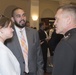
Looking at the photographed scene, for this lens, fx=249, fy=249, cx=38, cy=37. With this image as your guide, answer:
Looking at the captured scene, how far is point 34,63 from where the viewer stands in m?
3.35

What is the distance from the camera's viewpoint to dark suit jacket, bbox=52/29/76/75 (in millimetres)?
1849

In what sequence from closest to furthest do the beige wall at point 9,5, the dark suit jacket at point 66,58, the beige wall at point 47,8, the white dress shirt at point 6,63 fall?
the dark suit jacket at point 66,58 < the white dress shirt at point 6,63 < the beige wall at point 9,5 < the beige wall at point 47,8

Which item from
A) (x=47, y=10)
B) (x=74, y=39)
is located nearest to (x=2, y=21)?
(x=74, y=39)

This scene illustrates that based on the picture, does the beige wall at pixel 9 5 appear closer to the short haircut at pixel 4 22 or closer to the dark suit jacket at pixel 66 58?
the short haircut at pixel 4 22

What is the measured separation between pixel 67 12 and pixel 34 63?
1446 millimetres

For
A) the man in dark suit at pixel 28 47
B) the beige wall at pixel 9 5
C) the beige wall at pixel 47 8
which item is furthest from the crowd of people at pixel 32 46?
the beige wall at pixel 47 8

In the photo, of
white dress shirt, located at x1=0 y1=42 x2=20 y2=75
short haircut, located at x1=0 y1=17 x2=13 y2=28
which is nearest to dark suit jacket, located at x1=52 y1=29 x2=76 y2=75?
white dress shirt, located at x1=0 y1=42 x2=20 y2=75

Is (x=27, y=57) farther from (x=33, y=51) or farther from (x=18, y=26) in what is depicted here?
(x=18, y=26)

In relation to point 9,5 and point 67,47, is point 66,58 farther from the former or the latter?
point 9,5

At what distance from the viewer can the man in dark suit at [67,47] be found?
1.85m

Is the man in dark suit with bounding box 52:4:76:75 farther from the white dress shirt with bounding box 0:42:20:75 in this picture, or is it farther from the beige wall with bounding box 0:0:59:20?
the beige wall with bounding box 0:0:59:20

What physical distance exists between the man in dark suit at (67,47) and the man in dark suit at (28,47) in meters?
1.25

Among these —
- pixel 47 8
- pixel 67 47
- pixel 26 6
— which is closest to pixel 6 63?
pixel 67 47

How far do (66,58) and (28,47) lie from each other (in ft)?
4.76
